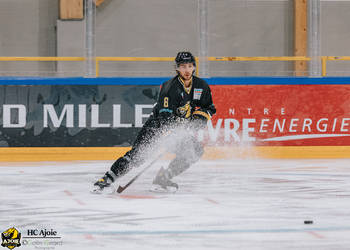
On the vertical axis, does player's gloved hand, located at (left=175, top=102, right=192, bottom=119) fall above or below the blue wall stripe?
below

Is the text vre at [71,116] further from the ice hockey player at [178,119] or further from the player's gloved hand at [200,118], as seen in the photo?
the player's gloved hand at [200,118]

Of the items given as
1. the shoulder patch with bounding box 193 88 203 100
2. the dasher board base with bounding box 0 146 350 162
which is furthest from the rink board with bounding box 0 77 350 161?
the shoulder patch with bounding box 193 88 203 100

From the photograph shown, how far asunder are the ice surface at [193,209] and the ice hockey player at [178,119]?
0.99 feet

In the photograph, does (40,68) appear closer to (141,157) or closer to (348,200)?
(141,157)

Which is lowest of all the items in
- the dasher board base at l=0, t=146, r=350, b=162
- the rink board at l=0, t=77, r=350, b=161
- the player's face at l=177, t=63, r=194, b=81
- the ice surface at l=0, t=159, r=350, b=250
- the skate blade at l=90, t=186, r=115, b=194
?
the ice surface at l=0, t=159, r=350, b=250

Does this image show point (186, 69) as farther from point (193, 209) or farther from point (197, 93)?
point (193, 209)

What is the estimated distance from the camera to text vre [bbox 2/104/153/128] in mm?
11008

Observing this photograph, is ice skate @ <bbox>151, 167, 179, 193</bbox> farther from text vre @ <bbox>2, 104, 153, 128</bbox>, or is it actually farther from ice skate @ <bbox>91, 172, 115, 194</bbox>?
text vre @ <bbox>2, 104, 153, 128</bbox>

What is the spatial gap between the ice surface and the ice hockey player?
30cm

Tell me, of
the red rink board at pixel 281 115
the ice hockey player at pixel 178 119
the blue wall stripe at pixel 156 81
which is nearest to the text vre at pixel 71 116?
the blue wall stripe at pixel 156 81

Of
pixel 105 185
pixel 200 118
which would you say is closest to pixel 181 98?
pixel 200 118

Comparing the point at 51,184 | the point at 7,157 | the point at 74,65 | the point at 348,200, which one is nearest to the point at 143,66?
the point at 74,65

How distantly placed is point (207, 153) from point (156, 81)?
1362mm

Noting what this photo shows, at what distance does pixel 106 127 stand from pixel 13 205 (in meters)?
4.82
